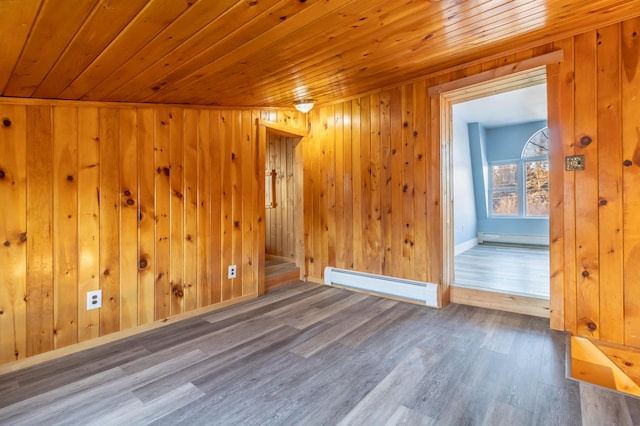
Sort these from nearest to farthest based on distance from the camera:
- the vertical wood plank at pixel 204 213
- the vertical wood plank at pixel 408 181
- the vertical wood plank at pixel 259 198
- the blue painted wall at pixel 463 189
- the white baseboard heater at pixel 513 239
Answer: the vertical wood plank at pixel 204 213
the vertical wood plank at pixel 408 181
the vertical wood plank at pixel 259 198
the blue painted wall at pixel 463 189
the white baseboard heater at pixel 513 239

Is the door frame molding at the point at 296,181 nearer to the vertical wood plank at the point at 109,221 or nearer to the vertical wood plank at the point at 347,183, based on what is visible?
the vertical wood plank at the point at 347,183

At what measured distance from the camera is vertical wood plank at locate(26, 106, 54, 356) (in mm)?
1959

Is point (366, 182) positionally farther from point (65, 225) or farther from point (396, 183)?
point (65, 225)

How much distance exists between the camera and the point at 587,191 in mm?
2139

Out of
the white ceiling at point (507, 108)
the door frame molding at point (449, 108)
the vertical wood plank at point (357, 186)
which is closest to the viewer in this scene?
the door frame molding at point (449, 108)

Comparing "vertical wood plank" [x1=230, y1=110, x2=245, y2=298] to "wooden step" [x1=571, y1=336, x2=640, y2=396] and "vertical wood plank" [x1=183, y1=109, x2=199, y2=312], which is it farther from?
"wooden step" [x1=571, y1=336, x2=640, y2=396]

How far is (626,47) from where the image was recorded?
199 centimetres

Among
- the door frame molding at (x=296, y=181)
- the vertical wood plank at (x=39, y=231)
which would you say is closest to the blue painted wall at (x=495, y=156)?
the door frame molding at (x=296, y=181)

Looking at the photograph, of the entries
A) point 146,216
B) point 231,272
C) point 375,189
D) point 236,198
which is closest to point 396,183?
point 375,189

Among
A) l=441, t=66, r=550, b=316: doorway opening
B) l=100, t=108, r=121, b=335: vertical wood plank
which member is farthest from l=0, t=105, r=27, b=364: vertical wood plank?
l=441, t=66, r=550, b=316: doorway opening

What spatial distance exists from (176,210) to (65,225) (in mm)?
760

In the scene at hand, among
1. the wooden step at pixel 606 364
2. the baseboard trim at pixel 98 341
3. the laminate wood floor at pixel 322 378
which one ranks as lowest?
the wooden step at pixel 606 364

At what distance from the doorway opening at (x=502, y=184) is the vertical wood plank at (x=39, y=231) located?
13.2 ft

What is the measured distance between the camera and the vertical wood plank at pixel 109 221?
7.34ft
